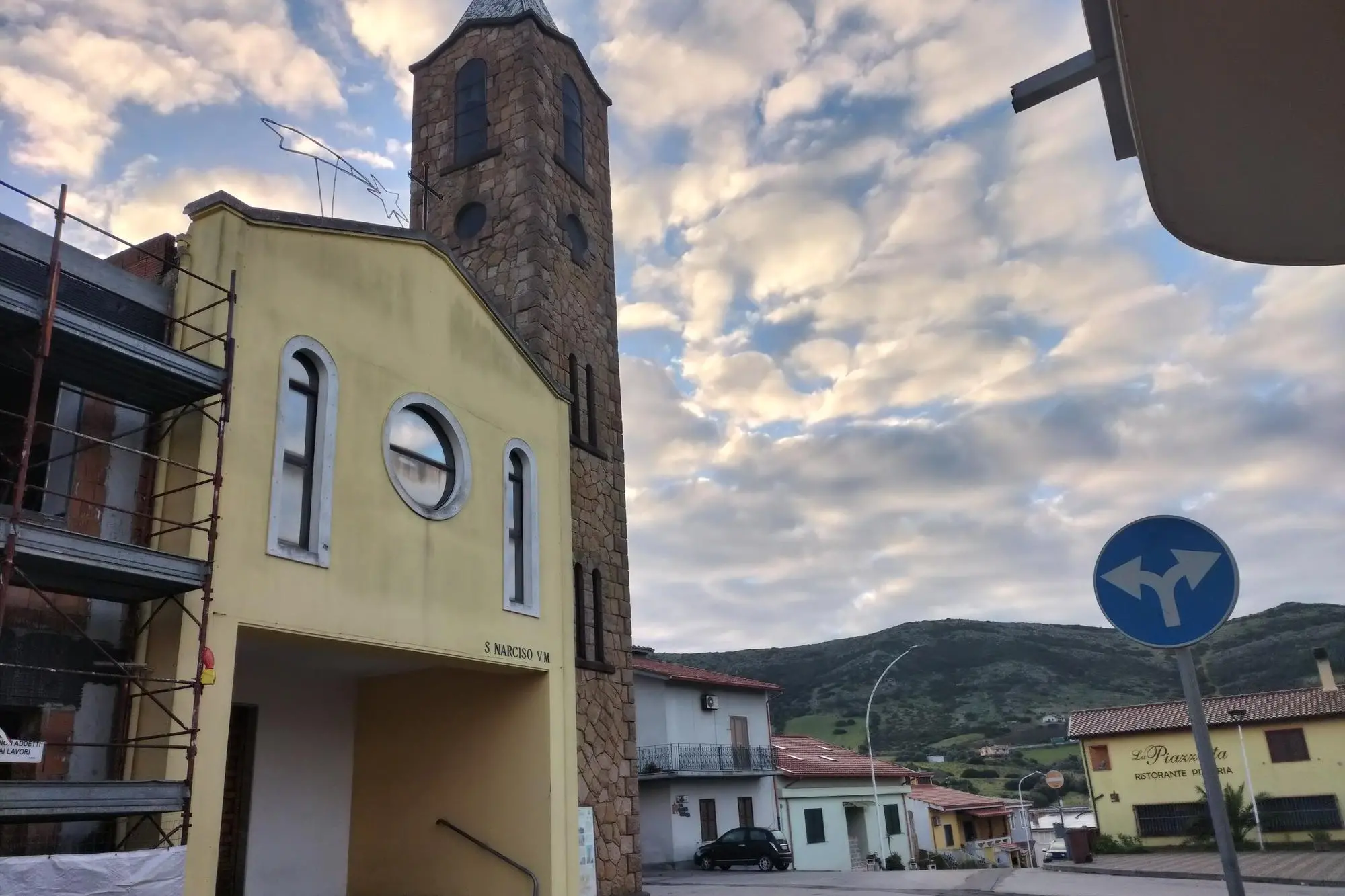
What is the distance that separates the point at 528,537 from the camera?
13.5m

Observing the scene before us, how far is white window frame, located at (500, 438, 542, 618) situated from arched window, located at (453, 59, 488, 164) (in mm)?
6769

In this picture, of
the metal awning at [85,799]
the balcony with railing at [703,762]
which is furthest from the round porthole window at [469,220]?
the balcony with railing at [703,762]

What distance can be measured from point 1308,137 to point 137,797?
8.36 m

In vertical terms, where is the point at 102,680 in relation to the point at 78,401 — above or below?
below

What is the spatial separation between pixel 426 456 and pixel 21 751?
5.54 metres

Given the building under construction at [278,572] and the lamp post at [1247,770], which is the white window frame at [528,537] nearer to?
the building under construction at [278,572]

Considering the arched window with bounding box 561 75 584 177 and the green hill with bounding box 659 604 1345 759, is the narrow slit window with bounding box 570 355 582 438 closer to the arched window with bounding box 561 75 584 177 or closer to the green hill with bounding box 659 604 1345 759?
the arched window with bounding box 561 75 584 177

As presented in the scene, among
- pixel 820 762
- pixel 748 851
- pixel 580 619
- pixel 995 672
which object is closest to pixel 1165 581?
pixel 580 619

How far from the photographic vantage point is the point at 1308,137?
2.37 m

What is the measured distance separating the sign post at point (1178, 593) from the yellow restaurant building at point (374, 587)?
7458 millimetres

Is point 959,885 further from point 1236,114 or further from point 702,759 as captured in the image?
point 1236,114

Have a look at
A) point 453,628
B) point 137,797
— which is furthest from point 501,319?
point 137,797

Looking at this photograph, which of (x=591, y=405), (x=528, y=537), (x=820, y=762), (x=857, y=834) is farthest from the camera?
(x=820, y=762)

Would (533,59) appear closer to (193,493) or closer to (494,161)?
(494,161)
